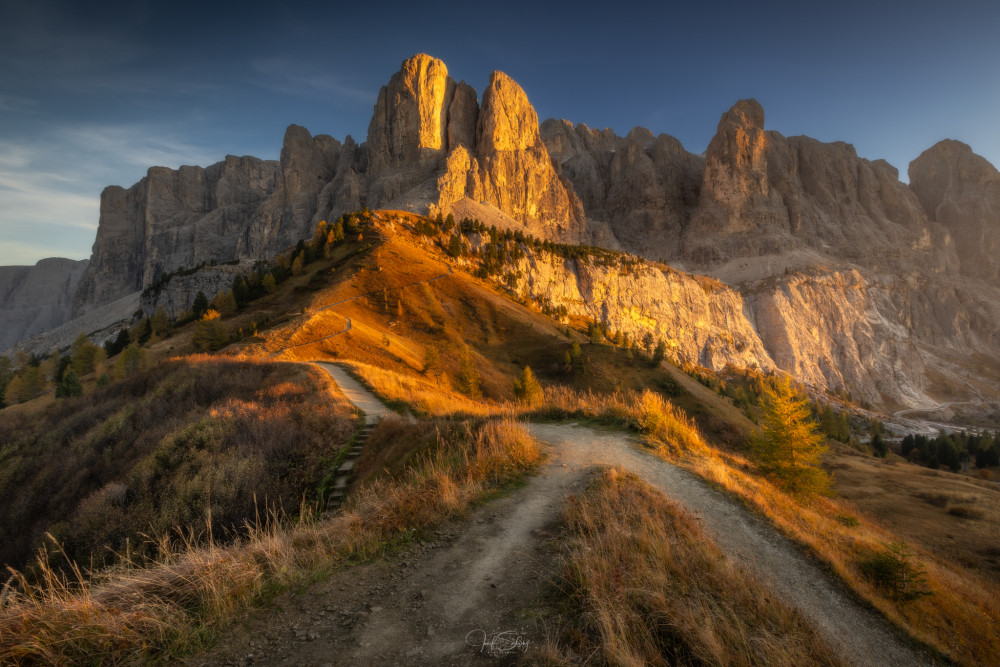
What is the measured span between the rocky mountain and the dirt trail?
292 ft

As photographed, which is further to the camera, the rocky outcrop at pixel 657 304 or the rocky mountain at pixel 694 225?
the rocky mountain at pixel 694 225

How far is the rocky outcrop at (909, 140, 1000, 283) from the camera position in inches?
6806

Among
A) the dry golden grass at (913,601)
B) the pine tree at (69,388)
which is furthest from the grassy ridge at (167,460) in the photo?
the pine tree at (69,388)

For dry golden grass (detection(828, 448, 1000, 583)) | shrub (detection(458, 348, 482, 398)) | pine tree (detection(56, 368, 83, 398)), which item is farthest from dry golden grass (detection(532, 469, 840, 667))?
pine tree (detection(56, 368, 83, 398))

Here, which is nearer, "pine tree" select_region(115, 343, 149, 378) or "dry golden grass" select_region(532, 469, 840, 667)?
"dry golden grass" select_region(532, 469, 840, 667)

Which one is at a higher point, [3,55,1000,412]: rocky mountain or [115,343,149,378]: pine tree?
[3,55,1000,412]: rocky mountain

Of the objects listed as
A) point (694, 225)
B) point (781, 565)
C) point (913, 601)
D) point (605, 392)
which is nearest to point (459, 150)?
point (694, 225)

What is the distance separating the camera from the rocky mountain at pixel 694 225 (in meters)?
118

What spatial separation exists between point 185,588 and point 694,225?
19012cm

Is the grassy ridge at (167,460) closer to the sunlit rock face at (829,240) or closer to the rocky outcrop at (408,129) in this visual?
the rocky outcrop at (408,129)

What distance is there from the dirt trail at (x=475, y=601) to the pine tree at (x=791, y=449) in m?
12.5

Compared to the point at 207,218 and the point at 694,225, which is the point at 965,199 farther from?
the point at 207,218

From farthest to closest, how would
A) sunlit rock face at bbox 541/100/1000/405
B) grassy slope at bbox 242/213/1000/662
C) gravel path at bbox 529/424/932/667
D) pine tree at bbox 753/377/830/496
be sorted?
sunlit rock face at bbox 541/100/1000/405, pine tree at bbox 753/377/830/496, grassy slope at bbox 242/213/1000/662, gravel path at bbox 529/424/932/667

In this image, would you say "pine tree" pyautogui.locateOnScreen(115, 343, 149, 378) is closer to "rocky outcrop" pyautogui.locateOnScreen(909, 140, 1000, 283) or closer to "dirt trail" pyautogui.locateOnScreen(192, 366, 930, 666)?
"dirt trail" pyautogui.locateOnScreen(192, 366, 930, 666)
